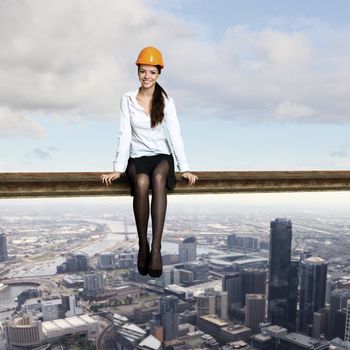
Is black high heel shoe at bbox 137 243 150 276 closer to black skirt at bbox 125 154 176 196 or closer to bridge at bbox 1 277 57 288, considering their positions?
black skirt at bbox 125 154 176 196

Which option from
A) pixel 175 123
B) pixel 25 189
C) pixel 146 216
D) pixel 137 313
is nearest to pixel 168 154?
pixel 175 123

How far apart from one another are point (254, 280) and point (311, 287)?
0.72m

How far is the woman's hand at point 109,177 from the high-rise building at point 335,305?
9.68 feet

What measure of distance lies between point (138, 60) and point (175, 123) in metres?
0.35

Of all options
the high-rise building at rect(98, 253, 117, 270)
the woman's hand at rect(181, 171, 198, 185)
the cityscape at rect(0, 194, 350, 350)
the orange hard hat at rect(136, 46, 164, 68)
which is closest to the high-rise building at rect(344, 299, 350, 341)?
the cityscape at rect(0, 194, 350, 350)

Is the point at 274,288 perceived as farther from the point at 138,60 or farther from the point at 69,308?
the point at 138,60

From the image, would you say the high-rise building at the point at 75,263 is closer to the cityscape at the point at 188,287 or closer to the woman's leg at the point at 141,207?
the cityscape at the point at 188,287

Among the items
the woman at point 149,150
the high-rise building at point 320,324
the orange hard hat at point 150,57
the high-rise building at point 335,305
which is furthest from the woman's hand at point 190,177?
the high-rise building at point 320,324

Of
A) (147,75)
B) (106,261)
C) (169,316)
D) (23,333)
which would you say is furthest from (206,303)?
(147,75)

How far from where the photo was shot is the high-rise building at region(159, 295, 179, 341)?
3.06 metres

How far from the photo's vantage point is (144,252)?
166 centimetres

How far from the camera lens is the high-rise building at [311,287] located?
3.84 m

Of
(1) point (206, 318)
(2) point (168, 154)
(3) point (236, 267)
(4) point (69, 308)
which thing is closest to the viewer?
(2) point (168, 154)

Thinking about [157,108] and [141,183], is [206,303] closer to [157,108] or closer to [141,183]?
[141,183]
